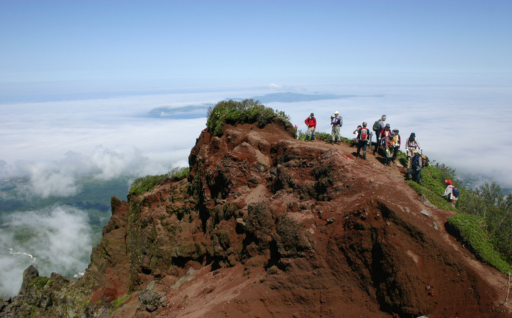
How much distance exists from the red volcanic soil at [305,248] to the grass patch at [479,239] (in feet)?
0.95

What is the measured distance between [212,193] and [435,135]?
18561 centimetres

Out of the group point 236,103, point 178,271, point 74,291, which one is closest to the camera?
point 178,271

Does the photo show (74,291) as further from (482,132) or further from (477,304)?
(482,132)

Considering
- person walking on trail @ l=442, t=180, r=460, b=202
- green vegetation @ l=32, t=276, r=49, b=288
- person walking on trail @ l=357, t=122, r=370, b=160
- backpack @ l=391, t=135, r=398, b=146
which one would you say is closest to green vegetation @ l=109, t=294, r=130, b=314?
green vegetation @ l=32, t=276, r=49, b=288

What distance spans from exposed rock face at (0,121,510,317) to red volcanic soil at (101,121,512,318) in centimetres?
4

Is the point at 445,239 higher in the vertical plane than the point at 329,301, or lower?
higher

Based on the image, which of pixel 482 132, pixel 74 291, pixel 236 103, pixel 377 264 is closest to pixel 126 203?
pixel 74 291

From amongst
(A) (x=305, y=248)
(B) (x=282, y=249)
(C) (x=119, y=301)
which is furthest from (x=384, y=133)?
(C) (x=119, y=301)

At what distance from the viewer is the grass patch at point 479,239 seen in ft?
29.8

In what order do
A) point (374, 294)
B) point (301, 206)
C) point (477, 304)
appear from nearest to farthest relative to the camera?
point (477, 304)
point (374, 294)
point (301, 206)

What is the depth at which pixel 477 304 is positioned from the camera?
816cm

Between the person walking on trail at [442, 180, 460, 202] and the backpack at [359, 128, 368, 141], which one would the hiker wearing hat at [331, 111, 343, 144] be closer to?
the backpack at [359, 128, 368, 141]

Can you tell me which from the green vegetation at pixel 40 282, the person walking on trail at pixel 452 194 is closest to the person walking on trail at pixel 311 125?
the person walking on trail at pixel 452 194

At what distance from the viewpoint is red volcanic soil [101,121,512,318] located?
9.02 metres
